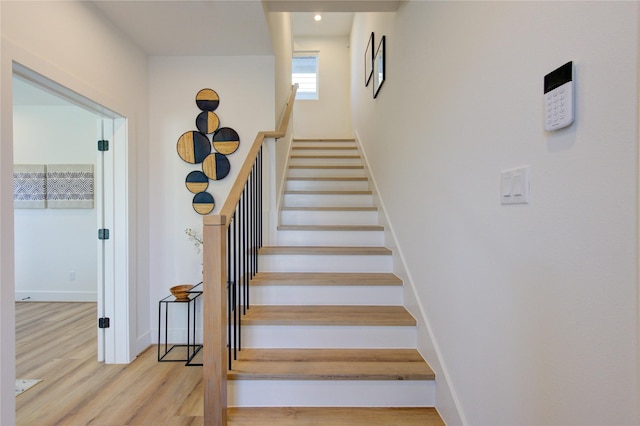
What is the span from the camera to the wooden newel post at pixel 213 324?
1370 mm

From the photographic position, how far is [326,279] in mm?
2143

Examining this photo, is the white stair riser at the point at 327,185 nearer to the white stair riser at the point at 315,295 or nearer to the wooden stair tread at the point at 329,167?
the wooden stair tread at the point at 329,167

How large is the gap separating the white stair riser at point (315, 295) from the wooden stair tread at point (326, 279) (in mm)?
29

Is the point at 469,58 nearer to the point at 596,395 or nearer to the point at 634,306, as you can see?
the point at 634,306

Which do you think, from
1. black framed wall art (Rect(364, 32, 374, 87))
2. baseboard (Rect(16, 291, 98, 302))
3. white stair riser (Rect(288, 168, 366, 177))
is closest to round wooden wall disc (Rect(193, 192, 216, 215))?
white stair riser (Rect(288, 168, 366, 177))

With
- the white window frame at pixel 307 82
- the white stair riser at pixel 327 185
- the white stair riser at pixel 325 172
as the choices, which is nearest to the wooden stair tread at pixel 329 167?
the white stair riser at pixel 325 172

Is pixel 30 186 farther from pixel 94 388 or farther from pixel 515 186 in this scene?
pixel 515 186

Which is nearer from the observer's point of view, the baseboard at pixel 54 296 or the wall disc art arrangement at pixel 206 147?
the wall disc art arrangement at pixel 206 147

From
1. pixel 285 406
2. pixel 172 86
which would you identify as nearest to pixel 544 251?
pixel 285 406

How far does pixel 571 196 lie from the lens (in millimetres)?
776

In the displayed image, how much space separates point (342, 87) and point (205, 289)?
5424 millimetres

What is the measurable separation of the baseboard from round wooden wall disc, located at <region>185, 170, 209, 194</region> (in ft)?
9.48

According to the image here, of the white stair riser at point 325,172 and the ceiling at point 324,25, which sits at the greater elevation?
the ceiling at point 324,25

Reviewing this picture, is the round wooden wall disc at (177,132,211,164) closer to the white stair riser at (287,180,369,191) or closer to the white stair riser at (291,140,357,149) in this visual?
the white stair riser at (287,180,369,191)
